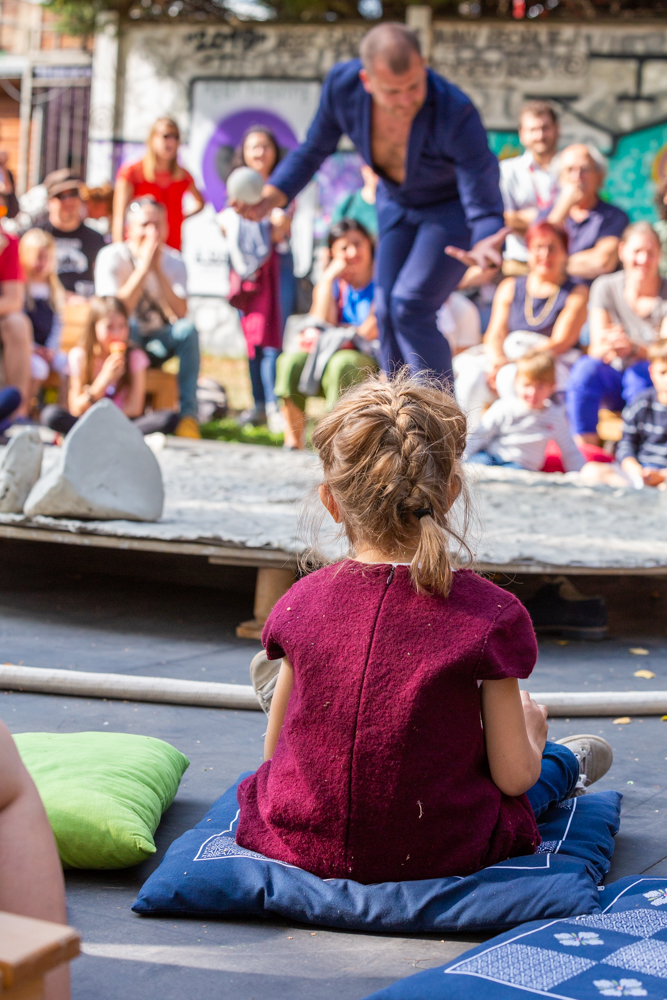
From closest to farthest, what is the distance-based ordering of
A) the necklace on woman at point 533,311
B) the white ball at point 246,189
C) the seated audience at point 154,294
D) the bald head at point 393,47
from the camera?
the bald head at point 393,47 → the white ball at point 246,189 → the seated audience at point 154,294 → the necklace on woman at point 533,311

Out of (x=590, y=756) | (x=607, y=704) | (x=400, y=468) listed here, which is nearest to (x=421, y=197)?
(x=607, y=704)

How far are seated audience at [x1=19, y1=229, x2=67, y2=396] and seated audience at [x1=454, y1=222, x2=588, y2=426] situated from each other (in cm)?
274

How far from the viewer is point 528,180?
796cm

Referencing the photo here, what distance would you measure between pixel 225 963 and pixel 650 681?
1.80 meters

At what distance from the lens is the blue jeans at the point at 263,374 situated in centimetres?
763

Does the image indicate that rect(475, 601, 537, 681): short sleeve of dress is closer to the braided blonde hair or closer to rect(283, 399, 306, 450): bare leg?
the braided blonde hair

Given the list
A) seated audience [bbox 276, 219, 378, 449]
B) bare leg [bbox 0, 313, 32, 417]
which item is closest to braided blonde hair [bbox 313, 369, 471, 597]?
seated audience [bbox 276, 219, 378, 449]

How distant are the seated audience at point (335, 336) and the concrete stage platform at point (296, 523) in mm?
1046

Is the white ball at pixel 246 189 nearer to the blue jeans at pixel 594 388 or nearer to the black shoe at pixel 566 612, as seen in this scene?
the blue jeans at pixel 594 388

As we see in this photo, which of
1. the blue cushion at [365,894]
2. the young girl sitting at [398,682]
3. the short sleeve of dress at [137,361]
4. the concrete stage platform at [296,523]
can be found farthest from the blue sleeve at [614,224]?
the blue cushion at [365,894]

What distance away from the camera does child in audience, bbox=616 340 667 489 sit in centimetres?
500

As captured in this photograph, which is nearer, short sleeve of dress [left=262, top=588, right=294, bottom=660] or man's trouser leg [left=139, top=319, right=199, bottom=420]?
short sleeve of dress [left=262, top=588, right=294, bottom=660]

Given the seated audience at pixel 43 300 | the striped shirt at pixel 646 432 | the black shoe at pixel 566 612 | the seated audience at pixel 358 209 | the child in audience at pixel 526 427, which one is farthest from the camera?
the seated audience at pixel 358 209

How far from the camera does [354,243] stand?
662 cm
